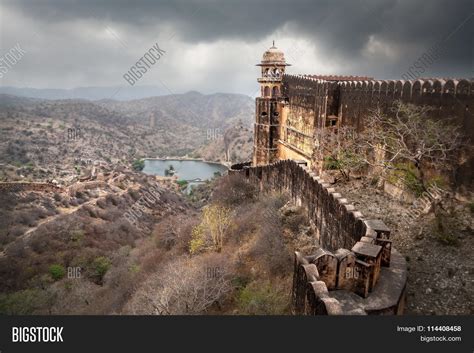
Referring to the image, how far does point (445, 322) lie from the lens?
5.82 meters

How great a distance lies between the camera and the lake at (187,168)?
89.8m

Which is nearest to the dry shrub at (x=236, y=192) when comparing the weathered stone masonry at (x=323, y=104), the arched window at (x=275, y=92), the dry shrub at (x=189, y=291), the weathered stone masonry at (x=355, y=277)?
the weathered stone masonry at (x=323, y=104)

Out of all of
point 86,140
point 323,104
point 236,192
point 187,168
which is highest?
point 323,104

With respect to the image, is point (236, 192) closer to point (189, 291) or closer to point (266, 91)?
point (266, 91)

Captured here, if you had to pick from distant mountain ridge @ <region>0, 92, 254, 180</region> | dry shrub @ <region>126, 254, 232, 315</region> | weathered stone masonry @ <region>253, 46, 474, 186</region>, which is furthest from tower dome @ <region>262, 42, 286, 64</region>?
distant mountain ridge @ <region>0, 92, 254, 180</region>

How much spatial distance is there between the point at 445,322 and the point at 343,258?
1.81 meters

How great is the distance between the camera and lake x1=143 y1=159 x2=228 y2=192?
89.8 meters

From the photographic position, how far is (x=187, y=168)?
102m

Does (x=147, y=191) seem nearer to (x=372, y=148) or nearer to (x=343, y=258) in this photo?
(x=372, y=148)

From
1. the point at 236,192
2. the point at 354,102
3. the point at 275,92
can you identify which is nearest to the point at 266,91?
the point at 275,92

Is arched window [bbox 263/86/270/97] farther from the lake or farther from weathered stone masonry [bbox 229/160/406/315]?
the lake

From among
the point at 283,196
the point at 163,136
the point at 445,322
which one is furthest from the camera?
the point at 163,136

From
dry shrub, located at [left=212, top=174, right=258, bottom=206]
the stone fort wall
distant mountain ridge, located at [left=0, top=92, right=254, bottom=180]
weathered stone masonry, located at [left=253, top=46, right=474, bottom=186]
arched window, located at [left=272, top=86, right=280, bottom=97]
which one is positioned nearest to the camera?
the stone fort wall

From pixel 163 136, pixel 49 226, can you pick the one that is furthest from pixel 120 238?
pixel 163 136
